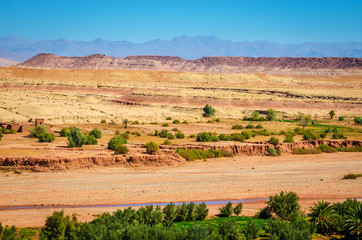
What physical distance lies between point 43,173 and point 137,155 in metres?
6.22

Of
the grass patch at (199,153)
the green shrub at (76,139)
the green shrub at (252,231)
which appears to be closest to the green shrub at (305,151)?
the grass patch at (199,153)

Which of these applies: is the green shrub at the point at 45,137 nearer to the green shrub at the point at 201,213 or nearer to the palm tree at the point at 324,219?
the green shrub at the point at 201,213

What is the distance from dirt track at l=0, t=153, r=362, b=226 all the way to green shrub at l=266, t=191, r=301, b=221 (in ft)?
4.57

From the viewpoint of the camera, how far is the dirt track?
20.2m

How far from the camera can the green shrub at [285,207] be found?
17.1 m

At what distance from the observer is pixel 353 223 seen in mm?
14914

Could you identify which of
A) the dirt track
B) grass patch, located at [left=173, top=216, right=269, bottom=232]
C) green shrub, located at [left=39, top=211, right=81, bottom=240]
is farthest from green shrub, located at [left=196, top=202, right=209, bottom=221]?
green shrub, located at [left=39, top=211, right=81, bottom=240]

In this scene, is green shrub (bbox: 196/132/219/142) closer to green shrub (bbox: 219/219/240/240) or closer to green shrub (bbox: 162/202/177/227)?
green shrub (bbox: 162/202/177/227)

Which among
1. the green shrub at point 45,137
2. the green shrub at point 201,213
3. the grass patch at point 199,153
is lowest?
the green shrub at point 201,213

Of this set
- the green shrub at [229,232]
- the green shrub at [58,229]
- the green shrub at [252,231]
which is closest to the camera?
the green shrub at [229,232]

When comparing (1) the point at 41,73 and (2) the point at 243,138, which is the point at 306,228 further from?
(1) the point at 41,73

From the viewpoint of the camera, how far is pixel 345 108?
2832 inches

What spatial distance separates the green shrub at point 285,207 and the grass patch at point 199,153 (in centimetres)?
1305

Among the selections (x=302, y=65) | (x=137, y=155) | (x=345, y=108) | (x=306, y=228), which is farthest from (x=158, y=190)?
→ (x=302, y=65)
